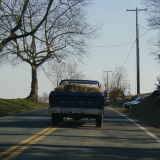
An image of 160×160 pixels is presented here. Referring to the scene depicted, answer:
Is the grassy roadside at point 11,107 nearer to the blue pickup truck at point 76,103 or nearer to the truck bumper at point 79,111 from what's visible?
the blue pickup truck at point 76,103

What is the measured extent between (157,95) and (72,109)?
61.7ft

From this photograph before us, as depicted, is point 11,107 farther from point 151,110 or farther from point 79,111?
point 79,111

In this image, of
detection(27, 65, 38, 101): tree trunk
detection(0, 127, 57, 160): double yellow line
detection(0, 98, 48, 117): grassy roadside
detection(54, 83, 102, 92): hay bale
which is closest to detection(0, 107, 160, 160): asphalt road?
detection(0, 127, 57, 160): double yellow line

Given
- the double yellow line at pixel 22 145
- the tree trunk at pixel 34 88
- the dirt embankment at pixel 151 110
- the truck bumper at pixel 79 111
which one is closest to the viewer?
the double yellow line at pixel 22 145

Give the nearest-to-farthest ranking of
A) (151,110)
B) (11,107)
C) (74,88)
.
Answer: (74,88) → (151,110) → (11,107)

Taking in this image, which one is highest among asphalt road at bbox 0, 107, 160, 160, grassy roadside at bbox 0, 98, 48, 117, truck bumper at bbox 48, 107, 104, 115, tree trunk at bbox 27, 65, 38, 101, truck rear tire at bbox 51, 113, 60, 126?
tree trunk at bbox 27, 65, 38, 101

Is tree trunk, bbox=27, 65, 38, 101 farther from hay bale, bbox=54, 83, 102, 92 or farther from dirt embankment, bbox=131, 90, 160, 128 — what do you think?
hay bale, bbox=54, 83, 102, 92

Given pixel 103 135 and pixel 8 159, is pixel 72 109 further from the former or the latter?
pixel 8 159

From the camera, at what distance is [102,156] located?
36.5 ft

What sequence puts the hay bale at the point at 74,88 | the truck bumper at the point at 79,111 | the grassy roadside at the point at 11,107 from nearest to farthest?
the truck bumper at the point at 79,111, the hay bale at the point at 74,88, the grassy roadside at the point at 11,107

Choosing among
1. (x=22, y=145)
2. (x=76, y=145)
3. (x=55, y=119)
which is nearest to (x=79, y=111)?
(x=55, y=119)

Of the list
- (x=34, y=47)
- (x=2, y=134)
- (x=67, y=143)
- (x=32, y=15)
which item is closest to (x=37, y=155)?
(x=67, y=143)

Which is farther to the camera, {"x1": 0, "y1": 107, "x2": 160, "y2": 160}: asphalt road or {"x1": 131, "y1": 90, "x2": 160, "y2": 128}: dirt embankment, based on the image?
{"x1": 131, "y1": 90, "x2": 160, "y2": 128}: dirt embankment

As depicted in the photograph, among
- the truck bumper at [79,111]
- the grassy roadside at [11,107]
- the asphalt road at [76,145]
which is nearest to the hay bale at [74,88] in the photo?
the truck bumper at [79,111]
